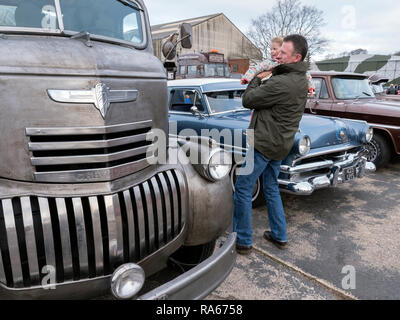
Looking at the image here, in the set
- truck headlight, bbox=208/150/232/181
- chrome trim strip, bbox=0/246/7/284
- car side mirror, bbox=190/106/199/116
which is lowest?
chrome trim strip, bbox=0/246/7/284

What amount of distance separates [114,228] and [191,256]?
0.93 metres

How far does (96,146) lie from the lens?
146 cm

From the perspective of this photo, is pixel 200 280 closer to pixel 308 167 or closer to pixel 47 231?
pixel 47 231

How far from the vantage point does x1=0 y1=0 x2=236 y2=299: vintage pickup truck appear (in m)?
1.34

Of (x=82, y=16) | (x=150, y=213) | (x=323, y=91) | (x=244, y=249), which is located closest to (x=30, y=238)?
(x=150, y=213)

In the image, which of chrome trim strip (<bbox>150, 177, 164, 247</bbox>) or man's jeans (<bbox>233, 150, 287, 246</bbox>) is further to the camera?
man's jeans (<bbox>233, 150, 287, 246</bbox>)

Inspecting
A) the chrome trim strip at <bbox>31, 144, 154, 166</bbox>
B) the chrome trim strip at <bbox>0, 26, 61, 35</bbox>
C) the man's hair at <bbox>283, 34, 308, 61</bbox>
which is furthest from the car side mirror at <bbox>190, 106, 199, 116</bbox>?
the chrome trim strip at <bbox>31, 144, 154, 166</bbox>

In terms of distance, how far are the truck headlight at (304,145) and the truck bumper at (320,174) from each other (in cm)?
21

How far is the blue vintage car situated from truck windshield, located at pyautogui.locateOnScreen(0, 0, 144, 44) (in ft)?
5.65

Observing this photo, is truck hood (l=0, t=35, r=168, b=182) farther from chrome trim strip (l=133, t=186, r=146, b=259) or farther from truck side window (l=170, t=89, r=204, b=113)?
truck side window (l=170, t=89, r=204, b=113)

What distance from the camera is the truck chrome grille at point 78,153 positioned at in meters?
1.40

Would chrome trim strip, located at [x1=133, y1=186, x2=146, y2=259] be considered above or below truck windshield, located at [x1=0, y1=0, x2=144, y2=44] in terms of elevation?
below

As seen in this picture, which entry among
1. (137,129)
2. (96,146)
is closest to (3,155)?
(96,146)

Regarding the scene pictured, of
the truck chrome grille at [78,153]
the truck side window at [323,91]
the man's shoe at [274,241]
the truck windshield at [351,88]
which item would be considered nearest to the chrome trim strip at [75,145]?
the truck chrome grille at [78,153]
